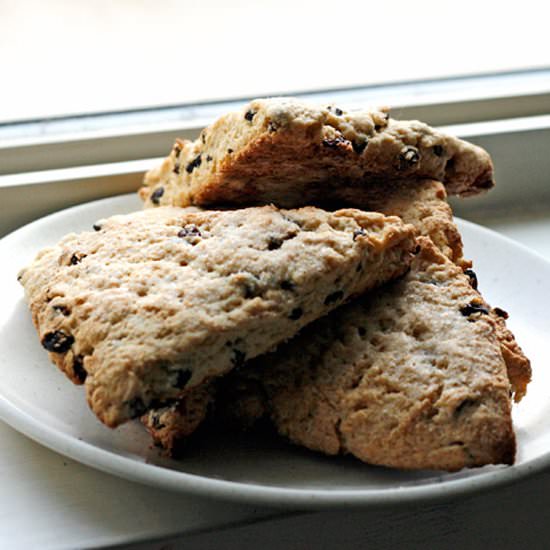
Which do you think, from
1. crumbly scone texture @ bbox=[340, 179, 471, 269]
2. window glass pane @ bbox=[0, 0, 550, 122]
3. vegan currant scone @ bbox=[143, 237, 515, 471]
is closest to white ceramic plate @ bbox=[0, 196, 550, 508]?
vegan currant scone @ bbox=[143, 237, 515, 471]

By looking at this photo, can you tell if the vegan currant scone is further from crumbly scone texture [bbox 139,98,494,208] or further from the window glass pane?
the window glass pane

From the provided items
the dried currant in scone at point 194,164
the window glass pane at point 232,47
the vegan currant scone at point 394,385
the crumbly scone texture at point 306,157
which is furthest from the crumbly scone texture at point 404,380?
the window glass pane at point 232,47

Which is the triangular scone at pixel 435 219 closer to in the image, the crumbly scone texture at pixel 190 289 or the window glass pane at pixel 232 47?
the crumbly scone texture at pixel 190 289

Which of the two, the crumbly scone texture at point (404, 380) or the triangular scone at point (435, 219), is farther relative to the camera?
the triangular scone at point (435, 219)

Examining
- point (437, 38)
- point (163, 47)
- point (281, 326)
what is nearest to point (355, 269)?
point (281, 326)

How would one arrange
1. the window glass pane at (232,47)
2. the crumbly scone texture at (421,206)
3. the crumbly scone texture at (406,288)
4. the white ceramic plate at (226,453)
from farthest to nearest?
Answer: the window glass pane at (232,47)
the crumbly scone texture at (421,206)
the crumbly scone texture at (406,288)
the white ceramic plate at (226,453)

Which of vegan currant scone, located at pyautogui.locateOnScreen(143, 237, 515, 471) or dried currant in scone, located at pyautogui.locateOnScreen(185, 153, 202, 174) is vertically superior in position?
dried currant in scone, located at pyautogui.locateOnScreen(185, 153, 202, 174)
